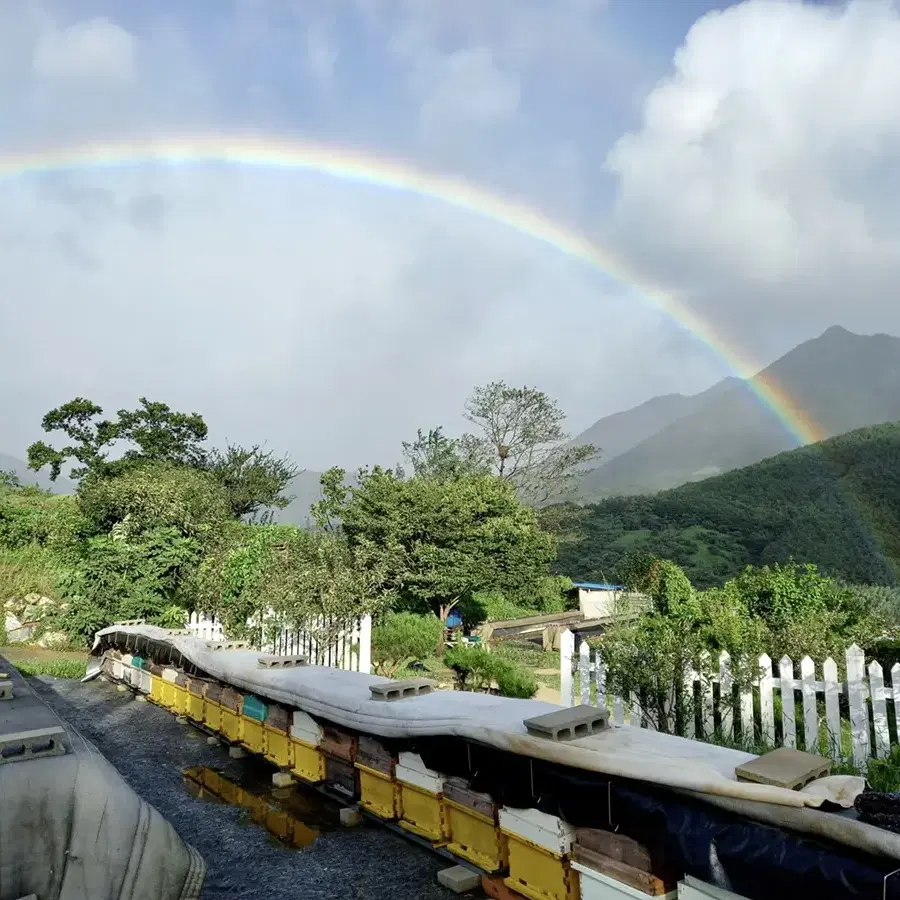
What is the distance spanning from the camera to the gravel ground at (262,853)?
5.13 meters

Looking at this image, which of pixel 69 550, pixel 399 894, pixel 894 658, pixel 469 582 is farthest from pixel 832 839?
pixel 69 550

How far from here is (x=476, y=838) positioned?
524cm

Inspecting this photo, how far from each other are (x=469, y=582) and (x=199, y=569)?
313 inches

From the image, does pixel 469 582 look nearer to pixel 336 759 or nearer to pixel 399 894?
pixel 336 759

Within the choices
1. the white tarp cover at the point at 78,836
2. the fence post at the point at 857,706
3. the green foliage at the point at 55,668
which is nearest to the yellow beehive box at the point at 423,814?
the white tarp cover at the point at 78,836

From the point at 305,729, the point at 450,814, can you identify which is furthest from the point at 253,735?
the point at 450,814

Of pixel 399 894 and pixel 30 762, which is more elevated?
pixel 30 762

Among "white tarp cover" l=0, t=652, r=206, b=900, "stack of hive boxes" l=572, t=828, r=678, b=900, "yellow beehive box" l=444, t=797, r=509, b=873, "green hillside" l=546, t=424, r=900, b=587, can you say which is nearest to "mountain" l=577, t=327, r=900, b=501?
"green hillside" l=546, t=424, r=900, b=587

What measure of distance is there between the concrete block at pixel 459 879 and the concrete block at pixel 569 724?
4.79 feet

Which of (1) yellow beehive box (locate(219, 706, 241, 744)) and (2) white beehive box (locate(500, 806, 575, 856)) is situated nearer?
(2) white beehive box (locate(500, 806, 575, 856))

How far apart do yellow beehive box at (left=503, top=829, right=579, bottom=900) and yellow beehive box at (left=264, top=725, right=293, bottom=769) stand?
141 inches

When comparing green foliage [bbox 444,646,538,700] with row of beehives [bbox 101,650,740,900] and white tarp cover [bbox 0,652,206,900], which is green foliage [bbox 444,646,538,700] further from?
white tarp cover [bbox 0,652,206,900]

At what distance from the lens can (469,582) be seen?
2131 centimetres

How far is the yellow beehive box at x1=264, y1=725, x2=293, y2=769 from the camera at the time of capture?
302 inches
